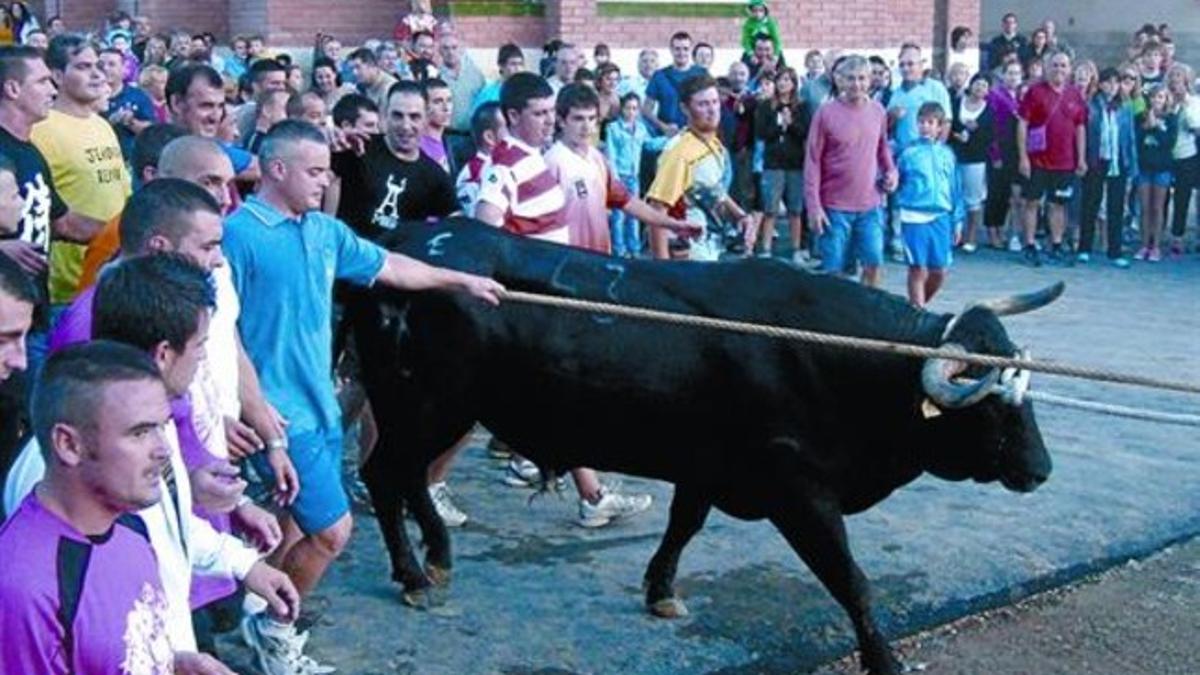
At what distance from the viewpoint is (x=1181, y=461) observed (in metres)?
8.64

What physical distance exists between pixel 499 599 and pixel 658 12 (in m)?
13.0

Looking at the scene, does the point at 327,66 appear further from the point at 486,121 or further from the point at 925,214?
the point at 925,214

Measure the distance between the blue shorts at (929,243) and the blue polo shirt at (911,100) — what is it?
9.03ft

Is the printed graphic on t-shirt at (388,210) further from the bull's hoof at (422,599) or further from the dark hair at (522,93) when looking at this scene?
the bull's hoof at (422,599)

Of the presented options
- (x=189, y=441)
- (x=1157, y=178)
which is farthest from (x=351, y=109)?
(x=1157, y=178)

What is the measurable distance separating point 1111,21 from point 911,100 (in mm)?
11911

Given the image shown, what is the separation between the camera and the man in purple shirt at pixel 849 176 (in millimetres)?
11508

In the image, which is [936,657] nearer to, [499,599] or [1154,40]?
[499,599]

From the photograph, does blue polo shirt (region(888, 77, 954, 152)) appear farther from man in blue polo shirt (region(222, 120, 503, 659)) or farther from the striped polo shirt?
man in blue polo shirt (region(222, 120, 503, 659))

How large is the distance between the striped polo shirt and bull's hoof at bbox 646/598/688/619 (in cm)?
179

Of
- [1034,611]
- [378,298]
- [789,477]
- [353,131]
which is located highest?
[353,131]

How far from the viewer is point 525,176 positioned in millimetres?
7422

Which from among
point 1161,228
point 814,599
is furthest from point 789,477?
point 1161,228

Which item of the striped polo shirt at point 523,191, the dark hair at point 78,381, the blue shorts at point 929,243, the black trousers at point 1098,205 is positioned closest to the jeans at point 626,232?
the blue shorts at point 929,243
